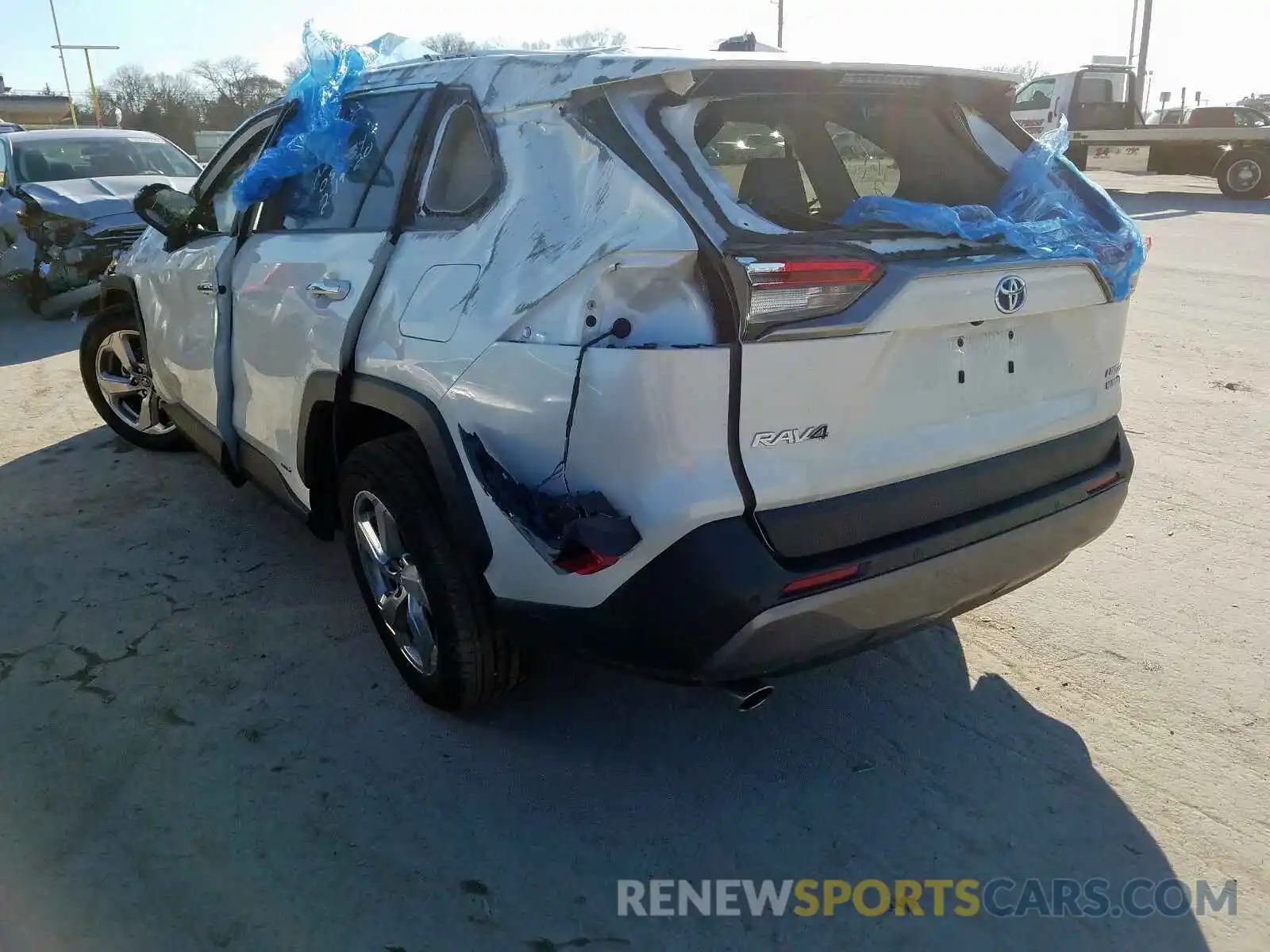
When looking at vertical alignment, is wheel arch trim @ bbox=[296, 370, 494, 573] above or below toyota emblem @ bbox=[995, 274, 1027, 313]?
below

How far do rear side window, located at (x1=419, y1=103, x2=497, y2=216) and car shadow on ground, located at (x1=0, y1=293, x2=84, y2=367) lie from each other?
638 cm

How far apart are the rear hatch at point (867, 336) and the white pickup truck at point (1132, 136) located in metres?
15.3

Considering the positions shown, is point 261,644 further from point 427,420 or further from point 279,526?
point 427,420

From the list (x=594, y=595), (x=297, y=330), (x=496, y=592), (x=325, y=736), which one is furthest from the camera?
(x=297, y=330)

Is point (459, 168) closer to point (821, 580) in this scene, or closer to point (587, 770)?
point (821, 580)

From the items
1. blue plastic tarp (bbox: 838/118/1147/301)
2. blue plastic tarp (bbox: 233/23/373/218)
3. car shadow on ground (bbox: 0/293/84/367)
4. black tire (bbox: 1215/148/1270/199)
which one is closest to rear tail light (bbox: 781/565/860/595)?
blue plastic tarp (bbox: 838/118/1147/301)

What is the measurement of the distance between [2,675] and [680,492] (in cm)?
256

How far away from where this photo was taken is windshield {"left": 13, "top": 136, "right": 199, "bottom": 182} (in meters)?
9.88

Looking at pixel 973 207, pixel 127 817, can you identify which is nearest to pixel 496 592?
pixel 127 817

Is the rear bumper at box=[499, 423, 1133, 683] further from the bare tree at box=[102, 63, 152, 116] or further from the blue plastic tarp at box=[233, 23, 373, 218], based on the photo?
the bare tree at box=[102, 63, 152, 116]

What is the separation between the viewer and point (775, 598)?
2078mm

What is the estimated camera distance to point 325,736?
2.89 meters

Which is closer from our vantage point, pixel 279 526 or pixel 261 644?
pixel 261 644

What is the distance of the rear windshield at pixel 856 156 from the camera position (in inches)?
108
